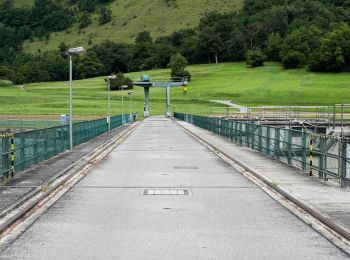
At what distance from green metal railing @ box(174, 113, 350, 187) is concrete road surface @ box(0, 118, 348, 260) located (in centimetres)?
229

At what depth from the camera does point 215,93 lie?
150500 millimetres

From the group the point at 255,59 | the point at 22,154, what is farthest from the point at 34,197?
the point at 255,59

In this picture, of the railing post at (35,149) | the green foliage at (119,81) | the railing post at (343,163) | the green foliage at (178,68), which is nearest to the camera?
the railing post at (343,163)

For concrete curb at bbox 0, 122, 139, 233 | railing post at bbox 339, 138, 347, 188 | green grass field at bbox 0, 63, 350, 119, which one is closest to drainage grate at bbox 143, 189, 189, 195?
concrete curb at bbox 0, 122, 139, 233

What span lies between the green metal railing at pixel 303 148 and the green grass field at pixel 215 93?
75.4 meters

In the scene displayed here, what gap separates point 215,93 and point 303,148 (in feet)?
424

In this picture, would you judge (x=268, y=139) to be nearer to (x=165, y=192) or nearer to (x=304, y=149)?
(x=304, y=149)

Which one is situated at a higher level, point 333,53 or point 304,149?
point 333,53

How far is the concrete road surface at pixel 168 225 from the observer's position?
9.62 metres

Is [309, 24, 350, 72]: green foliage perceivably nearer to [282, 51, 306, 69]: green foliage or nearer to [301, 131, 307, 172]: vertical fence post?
[282, 51, 306, 69]: green foliage

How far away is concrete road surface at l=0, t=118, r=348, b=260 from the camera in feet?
31.6

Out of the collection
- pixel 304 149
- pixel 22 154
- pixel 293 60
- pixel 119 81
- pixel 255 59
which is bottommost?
pixel 22 154

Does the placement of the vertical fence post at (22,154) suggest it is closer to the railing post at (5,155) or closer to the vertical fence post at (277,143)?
the railing post at (5,155)

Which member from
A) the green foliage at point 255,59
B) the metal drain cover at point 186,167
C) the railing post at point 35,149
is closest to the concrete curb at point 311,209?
the metal drain cover at point 186,167
